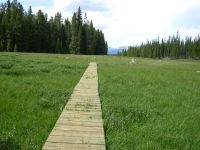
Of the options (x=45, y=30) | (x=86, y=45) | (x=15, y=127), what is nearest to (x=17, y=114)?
(x=15, y=127)

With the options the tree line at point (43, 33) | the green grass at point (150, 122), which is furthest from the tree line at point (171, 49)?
the green grass at point (150, 122)

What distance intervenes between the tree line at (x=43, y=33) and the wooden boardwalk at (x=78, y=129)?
227ft

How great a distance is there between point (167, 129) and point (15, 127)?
12.7 ft

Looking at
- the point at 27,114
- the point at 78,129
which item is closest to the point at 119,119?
the point at 78,129

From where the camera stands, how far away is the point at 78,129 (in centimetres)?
759

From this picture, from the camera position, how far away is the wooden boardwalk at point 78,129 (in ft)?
21.2

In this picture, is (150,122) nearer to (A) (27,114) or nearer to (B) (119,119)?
(B) (119,119)

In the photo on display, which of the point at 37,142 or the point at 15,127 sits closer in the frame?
the point at 37,142

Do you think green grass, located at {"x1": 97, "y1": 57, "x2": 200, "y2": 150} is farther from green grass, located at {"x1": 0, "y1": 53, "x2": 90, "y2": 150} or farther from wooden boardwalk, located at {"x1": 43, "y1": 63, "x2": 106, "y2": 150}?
green grass, located at {"x1": 0, "y1": 53, "x2": 90, "y2": 150}

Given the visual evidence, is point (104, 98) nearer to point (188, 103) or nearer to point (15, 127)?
point (188, 103)

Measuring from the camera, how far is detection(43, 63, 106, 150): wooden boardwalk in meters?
6.45

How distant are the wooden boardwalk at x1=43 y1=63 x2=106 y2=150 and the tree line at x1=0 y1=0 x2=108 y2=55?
69258 millimetres

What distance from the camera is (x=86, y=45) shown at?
329ft

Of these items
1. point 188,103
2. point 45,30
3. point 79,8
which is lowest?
point 188,103
